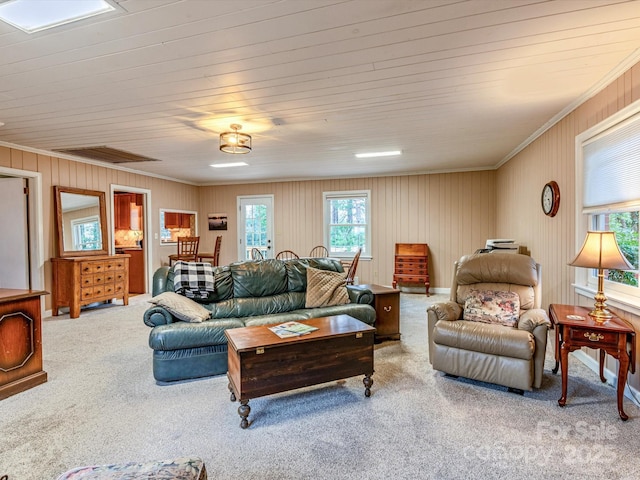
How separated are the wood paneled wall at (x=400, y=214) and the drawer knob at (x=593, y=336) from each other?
435cm

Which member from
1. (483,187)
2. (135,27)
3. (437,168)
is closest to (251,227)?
(437,168)

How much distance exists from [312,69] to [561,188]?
2857 mm

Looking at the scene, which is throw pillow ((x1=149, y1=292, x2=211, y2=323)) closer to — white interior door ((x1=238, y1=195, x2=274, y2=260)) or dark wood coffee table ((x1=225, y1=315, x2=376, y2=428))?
dark wood coffee table ((x1=225, y1=315, x2=376, y2=428))

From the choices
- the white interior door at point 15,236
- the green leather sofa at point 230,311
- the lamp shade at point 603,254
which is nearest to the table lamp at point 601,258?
the lamp shade at point 603,254

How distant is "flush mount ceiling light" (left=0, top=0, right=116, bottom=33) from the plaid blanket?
210 cm

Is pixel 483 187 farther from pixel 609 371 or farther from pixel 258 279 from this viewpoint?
pixel 258 279

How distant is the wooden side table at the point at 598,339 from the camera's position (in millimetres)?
2113

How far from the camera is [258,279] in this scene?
11.8ft

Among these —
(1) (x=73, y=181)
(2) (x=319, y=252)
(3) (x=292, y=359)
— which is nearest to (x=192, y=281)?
(3) (x=292, y=359)

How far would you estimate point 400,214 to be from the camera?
22.2ft

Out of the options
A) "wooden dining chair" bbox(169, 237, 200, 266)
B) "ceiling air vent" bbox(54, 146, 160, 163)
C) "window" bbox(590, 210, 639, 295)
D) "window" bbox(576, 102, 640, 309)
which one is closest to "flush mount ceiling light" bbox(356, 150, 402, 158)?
"window" bbox(576, 102, 640, 309)

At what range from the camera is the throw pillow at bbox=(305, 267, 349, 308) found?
3.57 m

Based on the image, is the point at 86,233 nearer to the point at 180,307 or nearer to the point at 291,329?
the point at 180,307

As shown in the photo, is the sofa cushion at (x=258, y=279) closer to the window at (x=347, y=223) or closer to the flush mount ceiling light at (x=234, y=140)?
the flush mount ceiling light at (x=234, y=140)
